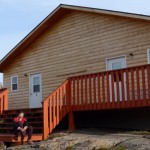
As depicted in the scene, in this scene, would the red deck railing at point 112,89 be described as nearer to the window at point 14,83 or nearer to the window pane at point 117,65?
the window pane at point 117,65

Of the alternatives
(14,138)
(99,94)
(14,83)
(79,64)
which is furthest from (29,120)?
(14,83)

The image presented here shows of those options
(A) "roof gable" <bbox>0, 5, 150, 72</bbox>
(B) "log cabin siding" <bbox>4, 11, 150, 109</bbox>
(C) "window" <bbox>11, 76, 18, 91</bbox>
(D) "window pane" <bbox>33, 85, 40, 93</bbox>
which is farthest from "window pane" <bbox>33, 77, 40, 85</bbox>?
(A) "roof gable" <bbox>0, 5, 150, 72</bbox>

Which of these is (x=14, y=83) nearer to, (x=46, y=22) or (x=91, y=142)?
(x=46, y=22)

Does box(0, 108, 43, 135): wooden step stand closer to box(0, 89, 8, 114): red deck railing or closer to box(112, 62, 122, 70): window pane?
box(0, 89, 8, 114): red deck railing

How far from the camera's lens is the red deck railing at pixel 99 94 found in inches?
484

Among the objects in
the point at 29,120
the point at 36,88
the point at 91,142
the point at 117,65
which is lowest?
the point at 91,142

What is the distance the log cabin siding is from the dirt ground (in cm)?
424

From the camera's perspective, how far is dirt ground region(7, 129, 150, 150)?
10.1 meters

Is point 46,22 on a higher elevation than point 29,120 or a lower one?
higher

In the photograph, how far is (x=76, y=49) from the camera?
17.6 meters

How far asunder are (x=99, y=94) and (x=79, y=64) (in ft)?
13.8

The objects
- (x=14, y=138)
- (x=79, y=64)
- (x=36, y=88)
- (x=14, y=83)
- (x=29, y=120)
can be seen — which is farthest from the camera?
(x=14, y=83)

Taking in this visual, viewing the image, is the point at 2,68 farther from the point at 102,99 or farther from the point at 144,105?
the point at 144,105

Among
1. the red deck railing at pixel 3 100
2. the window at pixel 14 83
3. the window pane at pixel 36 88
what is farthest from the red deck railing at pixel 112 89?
the window at pixel 14 83
